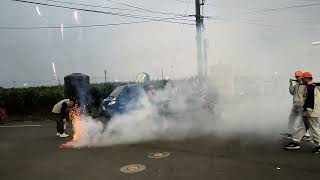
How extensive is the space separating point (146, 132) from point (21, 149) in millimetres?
4121

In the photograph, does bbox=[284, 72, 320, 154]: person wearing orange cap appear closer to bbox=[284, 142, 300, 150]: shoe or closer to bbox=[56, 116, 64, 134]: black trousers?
bbox=[284, 142, 300, 150]: shoe

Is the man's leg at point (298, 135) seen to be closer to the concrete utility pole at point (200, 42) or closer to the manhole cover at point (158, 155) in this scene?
the manhole cover at point (158, 155)

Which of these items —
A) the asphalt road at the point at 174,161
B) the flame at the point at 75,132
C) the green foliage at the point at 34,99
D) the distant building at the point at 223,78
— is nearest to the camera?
the asphalt road at the point at 174,161

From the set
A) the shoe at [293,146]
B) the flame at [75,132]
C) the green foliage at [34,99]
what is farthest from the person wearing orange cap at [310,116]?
the green foliage at [34,99]

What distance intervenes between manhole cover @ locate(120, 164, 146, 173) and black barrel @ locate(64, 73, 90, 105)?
1287 cm

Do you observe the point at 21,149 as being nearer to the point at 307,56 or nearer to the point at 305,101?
the point at 305,101

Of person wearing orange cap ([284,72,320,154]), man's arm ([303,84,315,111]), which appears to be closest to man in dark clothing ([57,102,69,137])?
person wearing orange cap ([284,72,320,154])

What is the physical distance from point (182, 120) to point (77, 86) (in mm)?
8295

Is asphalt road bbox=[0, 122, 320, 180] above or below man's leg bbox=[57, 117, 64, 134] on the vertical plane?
below

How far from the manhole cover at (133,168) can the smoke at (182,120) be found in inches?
117

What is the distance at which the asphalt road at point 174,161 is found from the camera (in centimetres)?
698

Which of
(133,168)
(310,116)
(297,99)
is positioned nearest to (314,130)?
(310,116)

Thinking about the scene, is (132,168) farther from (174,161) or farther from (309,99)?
(309,99)

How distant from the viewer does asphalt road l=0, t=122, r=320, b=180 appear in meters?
6.98
